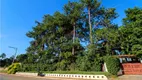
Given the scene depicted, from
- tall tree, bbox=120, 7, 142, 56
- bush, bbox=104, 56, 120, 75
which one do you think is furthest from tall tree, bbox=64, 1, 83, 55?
bush, bbox=104, 56, 120, 75

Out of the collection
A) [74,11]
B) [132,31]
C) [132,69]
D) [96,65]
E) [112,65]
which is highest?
[74,11]

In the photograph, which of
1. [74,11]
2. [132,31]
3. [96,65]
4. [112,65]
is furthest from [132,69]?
[74,11]

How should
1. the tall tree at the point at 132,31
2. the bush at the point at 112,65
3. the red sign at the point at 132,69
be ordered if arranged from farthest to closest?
Result: the tall tree at the point at 132,31, the red sign at the point at 132,69, the bush at the point at 112,65

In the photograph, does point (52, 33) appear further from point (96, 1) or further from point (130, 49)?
point (130, 49)

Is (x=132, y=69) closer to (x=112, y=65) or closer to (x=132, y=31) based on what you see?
(x=112, y=65)

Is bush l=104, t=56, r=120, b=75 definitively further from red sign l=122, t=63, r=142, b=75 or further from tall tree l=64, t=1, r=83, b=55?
tall tree l=64, t=1, r=83, b=55

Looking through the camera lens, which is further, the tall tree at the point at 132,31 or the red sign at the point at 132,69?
the tall tree at the point at 132,31

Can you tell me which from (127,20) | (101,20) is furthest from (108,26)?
(127,20)

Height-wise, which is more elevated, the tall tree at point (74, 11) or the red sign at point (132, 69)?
the tall tree at point (74, 11)

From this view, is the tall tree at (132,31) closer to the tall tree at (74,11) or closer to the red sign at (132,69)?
the red sign at (132,69)

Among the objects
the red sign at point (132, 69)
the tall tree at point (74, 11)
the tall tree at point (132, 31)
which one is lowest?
the red sign at point (132, 69)

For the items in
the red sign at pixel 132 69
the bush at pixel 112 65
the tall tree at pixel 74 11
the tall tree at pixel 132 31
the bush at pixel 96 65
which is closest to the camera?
the bush at pixel 112 65

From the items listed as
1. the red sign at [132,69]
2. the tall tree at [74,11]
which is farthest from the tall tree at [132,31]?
the tall tree at [74,11]

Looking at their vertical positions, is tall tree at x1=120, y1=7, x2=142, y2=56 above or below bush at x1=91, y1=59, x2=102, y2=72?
above
